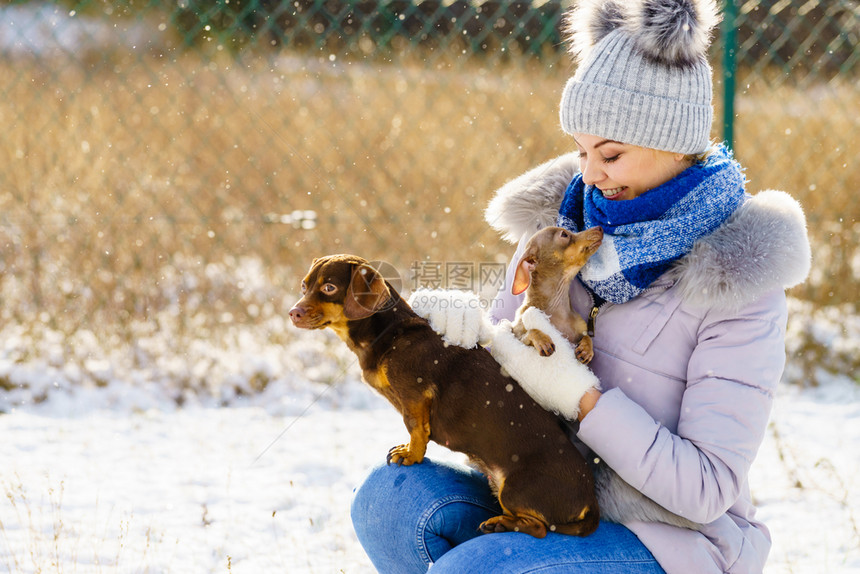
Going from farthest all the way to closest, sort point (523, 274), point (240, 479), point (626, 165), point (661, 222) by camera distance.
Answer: point (240, 479) < point (523, 274) < point (626, 165) < point (661, 222)

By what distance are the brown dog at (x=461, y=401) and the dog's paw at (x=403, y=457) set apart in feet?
0.18

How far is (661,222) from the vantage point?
1.93 metres

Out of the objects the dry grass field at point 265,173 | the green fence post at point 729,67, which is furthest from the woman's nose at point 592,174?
the dry grass field at point 265,173

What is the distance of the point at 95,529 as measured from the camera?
9.10 ft

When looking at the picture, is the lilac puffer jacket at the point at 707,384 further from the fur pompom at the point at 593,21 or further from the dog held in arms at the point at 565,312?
the fur pompom at the point at 593,21

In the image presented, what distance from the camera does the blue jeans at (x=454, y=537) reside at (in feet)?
5.78

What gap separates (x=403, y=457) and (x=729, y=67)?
10.2ft

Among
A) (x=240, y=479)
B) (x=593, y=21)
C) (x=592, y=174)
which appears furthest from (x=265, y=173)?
(x=592, y=174)

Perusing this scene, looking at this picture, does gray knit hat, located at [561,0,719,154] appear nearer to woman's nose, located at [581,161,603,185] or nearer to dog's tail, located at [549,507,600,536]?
woman's nose, located at [581,161,603,185]

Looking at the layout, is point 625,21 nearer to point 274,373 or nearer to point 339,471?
point 339,471

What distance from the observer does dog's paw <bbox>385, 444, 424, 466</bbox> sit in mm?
2082

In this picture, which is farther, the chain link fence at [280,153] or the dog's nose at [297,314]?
the chain link fence at [280,153]

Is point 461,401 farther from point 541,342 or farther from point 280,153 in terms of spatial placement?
point 280,153

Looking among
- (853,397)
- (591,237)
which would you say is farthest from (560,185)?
(853,397)
